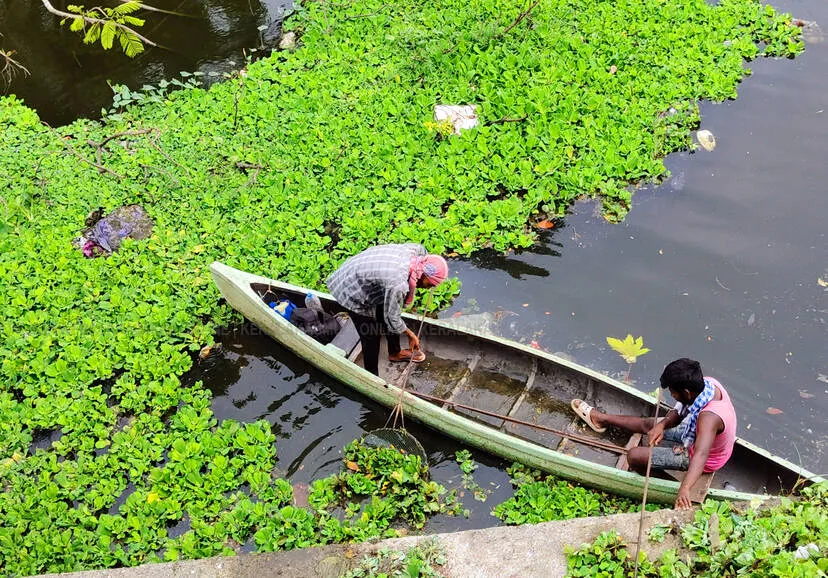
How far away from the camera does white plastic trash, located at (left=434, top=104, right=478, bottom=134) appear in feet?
31.7

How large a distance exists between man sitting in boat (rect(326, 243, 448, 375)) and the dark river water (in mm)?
1358

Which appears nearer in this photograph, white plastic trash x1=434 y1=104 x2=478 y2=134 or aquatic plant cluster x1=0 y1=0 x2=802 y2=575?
aquatic plant cluster x1=0 y1=0 x2=802 y2=575

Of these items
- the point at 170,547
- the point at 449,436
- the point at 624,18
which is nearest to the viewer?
the point at 170,547

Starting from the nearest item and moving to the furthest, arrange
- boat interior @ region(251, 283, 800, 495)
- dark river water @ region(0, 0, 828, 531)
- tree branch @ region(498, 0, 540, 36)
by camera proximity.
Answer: boat interior @ region(251, 283, 800, 495) < dark river water @ region(0, 0, 828, 531) < tree branch @ region(498, 0, 540, 36)

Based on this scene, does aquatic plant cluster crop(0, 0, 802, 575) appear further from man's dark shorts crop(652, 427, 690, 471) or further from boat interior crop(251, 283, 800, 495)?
man's dark shorts crop(652, 427, 690, 471)

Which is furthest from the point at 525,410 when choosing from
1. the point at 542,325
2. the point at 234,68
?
the point at 234,68

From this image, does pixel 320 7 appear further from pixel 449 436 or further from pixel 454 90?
pixel 449 436

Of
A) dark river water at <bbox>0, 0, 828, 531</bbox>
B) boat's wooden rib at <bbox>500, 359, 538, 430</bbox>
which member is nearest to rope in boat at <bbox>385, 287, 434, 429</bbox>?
dark river water at <bbox>0, 0, 828, 531</bbox>

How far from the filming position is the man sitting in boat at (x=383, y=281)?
227 inches

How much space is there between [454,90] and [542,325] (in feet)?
14.8

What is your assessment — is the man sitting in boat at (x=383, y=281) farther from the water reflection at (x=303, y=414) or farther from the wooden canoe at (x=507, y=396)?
the water reflection at (x=303, y=414)

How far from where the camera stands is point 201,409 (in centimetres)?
700

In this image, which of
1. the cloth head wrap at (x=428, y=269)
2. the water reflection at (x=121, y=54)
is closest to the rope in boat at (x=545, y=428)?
the cloth head wrap at (x=428, y=269)

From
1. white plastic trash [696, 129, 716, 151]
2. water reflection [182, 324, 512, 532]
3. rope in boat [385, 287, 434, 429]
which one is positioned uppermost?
white plastic trash [696, 129, 716, 151]
